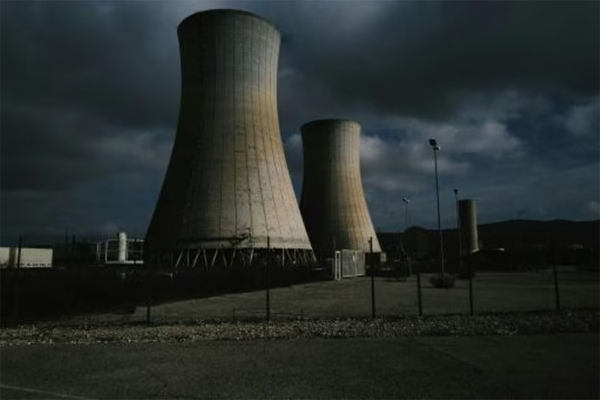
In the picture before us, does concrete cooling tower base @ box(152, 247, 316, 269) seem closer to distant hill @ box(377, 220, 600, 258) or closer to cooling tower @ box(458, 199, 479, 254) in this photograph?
distant hill @ box(377, 220, 600, 258)

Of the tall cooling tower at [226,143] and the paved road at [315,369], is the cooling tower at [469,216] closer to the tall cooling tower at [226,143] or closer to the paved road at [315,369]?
the tall cooling tower at [226,143]

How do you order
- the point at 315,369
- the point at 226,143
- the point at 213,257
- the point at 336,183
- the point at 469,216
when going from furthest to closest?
the point at 469,216
the point at 336,183
the point at 213,257
the point at 226,143
the point at 315,369

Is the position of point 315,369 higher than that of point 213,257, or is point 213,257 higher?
point 213,257

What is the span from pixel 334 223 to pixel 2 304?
36399 mm

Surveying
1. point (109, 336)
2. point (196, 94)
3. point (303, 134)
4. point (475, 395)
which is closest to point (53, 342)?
point (109, 336)

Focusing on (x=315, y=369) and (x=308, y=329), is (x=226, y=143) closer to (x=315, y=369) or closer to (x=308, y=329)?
(x=308, y=329)

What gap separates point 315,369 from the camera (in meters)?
5.62

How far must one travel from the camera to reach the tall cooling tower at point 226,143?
88.3 feet

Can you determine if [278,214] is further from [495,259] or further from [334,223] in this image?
[495,259]

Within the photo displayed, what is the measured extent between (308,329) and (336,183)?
121 ft

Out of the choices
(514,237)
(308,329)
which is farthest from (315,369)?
(514,237)

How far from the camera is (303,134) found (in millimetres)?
48156

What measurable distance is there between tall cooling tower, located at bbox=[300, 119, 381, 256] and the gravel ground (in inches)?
1388

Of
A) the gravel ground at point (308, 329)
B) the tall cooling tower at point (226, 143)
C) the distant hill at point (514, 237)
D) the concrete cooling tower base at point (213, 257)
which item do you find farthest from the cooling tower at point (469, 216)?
the gravel ground at point (308, 329)
